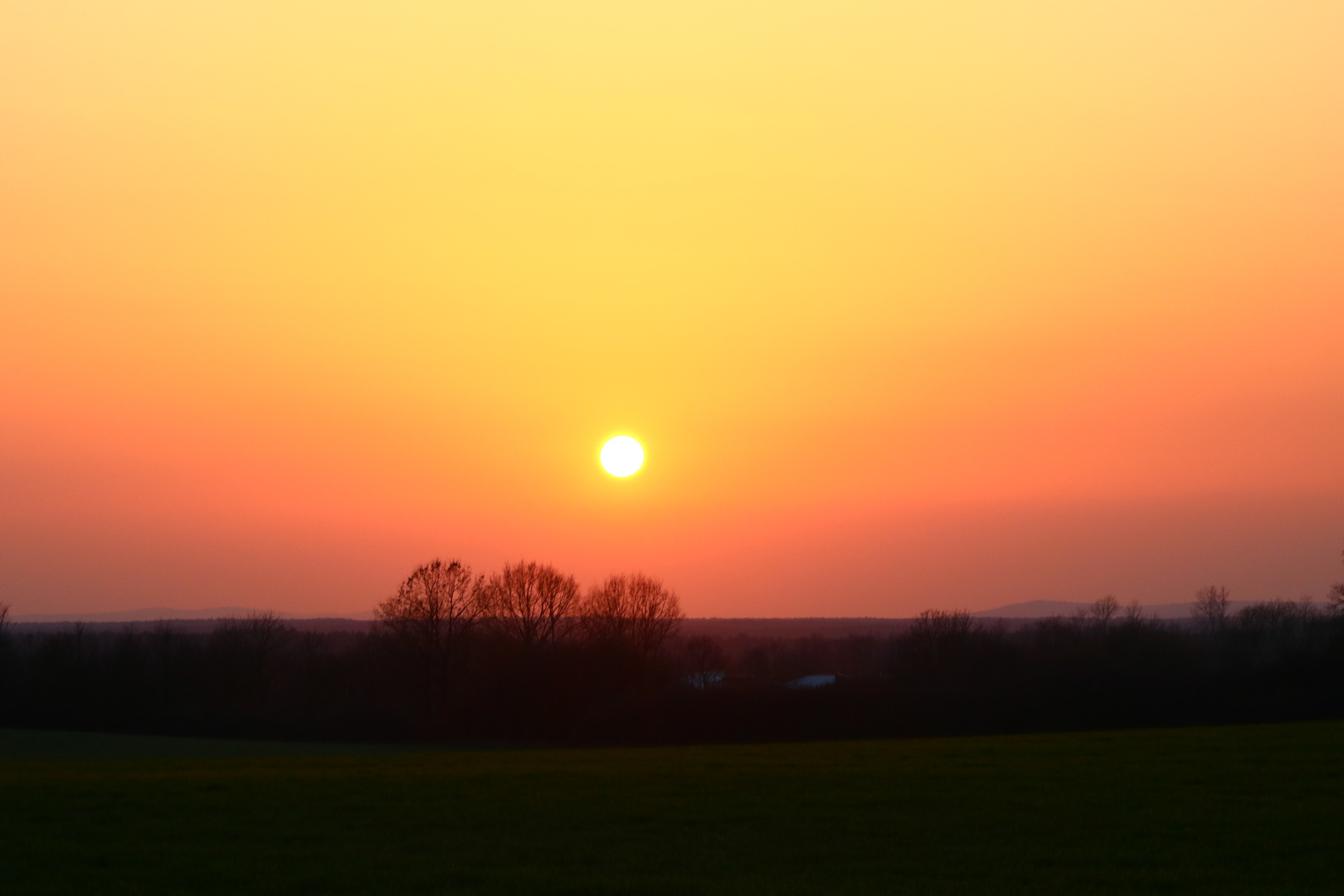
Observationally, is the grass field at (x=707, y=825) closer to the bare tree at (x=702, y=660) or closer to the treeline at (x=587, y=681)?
the treeline at (x=587, y=681)

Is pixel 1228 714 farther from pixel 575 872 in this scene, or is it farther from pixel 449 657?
pixel 449 657

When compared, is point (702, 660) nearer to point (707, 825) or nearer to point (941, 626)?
point (941, 626)

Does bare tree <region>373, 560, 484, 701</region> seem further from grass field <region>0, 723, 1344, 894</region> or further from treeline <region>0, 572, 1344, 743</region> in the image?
grass field <region>0, 723, 1344, 894</region>

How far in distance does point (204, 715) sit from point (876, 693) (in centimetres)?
4263

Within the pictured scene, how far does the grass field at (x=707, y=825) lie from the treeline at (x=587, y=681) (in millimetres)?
32021

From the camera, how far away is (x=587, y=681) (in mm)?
70562

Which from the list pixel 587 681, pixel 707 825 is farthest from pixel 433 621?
pixel 707 825

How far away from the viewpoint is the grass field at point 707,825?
11344mm

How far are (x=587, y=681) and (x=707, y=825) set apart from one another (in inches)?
2240

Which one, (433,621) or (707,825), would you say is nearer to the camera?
(707,825)

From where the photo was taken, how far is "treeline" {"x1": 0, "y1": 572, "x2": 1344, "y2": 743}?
5356 centimetres

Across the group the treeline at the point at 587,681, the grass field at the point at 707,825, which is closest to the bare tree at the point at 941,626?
the treeline at the point at 587,681

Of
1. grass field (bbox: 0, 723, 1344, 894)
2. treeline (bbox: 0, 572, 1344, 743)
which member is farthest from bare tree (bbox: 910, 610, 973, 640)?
grass field (bbox: 0, 723, 1344, 894)

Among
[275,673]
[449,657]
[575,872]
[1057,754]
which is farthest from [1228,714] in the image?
[275,673]
